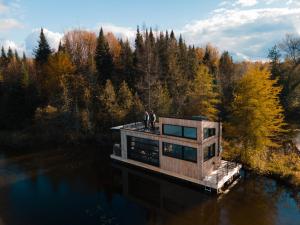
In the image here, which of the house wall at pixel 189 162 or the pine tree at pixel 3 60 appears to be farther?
the pine tree at pixel 3 60

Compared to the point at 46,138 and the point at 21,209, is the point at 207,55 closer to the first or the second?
the point at 46,138

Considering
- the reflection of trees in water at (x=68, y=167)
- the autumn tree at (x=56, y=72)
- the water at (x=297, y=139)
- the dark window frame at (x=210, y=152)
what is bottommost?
the reflection of trees in water at (x=68, y=167)

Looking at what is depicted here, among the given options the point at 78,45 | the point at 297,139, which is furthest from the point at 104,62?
the point at 297,139

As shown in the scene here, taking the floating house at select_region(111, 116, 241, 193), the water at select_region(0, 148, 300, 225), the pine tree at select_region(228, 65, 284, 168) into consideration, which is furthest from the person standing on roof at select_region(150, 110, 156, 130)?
the pine tree at select_region(228, 65, 284, 168)

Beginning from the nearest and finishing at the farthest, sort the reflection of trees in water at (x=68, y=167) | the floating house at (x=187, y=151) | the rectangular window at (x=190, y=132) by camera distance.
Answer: the floating house at (x=187, y=151) → the rectangular window at (x=190, y=132) → the reflection of trees in water at (x=68, y=167)

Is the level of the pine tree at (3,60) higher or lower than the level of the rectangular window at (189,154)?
higher

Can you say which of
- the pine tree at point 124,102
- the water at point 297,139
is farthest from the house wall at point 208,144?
the pine tree at point 124,102

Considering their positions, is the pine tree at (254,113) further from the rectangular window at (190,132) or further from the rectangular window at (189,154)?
the rectangular window at (189,154)

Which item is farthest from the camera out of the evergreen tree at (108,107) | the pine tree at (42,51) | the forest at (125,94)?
the pine tree at (42,51)
